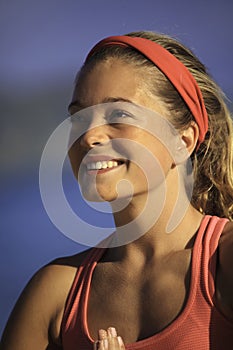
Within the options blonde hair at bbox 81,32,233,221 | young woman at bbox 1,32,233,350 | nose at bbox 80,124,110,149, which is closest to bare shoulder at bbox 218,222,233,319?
young woman at bbox 1,32,233,350

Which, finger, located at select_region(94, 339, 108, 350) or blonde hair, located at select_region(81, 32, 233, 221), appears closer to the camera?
finger, located at select_region(94, 339, 108, 350)

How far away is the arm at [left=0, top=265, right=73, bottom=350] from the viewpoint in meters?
1.22

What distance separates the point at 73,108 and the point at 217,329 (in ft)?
1.31

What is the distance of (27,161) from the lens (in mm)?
2441

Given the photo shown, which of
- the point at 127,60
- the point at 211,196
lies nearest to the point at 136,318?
the point at 211,196

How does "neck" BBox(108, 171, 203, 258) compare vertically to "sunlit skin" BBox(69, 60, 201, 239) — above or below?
below

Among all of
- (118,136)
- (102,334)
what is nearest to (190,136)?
(118,136)

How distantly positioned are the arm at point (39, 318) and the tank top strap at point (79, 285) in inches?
0.6

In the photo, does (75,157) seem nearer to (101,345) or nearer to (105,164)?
(105,164)

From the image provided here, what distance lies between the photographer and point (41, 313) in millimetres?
1222

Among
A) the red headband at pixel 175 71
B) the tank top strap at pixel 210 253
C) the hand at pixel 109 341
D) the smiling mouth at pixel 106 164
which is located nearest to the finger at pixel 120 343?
the hand at pixel 109 341

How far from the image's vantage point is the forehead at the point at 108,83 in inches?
45.5

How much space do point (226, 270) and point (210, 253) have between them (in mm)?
47

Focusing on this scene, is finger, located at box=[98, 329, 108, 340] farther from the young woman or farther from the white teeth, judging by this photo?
the white teeth
